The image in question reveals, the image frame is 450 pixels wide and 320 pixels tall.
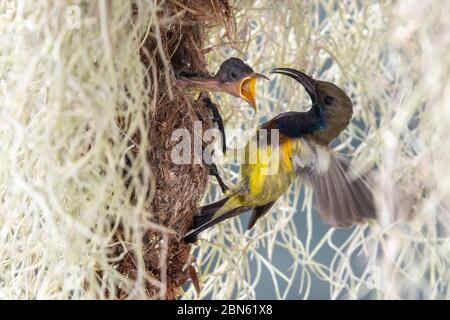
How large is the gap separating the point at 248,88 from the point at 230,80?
0.06 metres

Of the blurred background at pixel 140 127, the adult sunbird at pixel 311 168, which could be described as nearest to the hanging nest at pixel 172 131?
the blurred background at pixel 140 127

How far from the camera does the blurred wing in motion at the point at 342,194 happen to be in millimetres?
1579

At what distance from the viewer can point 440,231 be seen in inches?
57.4

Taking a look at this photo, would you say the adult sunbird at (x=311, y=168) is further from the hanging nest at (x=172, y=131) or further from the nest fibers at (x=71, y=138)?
the nest fibers at (x=71, y=138)

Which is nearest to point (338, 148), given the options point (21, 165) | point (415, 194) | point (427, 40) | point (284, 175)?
point (284, 175)

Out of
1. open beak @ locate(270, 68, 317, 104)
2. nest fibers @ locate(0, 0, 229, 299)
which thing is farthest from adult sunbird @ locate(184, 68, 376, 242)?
nest fibers @ locate(0, 0, 229, 299)

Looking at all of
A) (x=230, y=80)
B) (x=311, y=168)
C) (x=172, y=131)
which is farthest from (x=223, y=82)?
(x=311, y=168)

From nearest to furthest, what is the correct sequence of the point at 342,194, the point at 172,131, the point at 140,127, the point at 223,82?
the point at 140,127, the point at 172,131, the point at 223,82, the point at 342,194

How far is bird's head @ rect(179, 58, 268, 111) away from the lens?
145 centimetres

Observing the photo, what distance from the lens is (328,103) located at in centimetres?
162

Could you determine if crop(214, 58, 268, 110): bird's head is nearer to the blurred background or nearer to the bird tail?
the blurred background

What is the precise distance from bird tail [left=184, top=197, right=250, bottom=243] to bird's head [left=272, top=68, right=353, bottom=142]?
0.79 feet

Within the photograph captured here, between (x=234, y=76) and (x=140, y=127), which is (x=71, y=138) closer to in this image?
(x=140, y=127)
